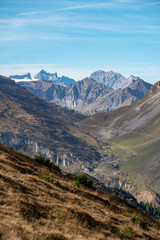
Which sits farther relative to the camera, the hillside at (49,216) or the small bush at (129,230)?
the small bush at (129,230)

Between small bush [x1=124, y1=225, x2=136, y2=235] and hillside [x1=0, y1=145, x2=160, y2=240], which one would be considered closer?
hillside [x1=0, y1=145, x2=160, y2=240]

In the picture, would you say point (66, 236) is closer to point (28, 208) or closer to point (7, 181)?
point (28, 208)

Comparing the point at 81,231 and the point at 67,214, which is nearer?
the point at 81,231

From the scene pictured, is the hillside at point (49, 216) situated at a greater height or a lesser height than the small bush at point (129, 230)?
greater

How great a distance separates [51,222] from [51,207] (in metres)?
3.38

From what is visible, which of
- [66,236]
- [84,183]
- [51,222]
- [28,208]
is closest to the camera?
[66,236]

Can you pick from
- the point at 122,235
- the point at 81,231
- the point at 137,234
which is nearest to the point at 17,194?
the point at 81,231

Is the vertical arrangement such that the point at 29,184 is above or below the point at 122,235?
above

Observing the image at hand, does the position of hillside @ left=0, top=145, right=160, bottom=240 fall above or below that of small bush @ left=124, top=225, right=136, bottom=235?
above

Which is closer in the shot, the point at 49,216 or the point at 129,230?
the point at 49,216

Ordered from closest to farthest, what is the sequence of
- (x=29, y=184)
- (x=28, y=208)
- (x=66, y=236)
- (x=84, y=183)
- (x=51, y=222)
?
(x=66, y=236)
(x=51, y=222)
(x=28, y=208)
(x=29, y=184)
(x=84, y=183)

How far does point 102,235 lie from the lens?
2166 centimetres

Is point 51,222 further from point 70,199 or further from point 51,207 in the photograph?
point 70,199

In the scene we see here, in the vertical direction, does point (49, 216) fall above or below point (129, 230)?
above
